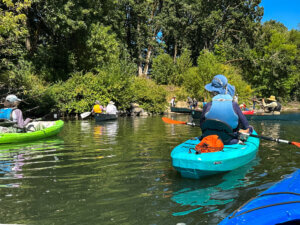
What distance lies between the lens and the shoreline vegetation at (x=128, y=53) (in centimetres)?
2091

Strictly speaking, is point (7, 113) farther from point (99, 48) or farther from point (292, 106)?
point (292, 106)

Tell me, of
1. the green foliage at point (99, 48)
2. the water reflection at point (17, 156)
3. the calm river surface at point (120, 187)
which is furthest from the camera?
the green foliage at point (99, 48)

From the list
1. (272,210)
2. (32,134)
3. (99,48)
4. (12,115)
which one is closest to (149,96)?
(99,48)

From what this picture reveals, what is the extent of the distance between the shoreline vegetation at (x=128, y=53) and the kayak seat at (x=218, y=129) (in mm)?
10164

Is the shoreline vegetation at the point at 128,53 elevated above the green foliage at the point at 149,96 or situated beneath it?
elevated above

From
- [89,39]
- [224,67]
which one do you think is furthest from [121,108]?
[224,67]

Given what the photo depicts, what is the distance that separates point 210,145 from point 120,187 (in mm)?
1760

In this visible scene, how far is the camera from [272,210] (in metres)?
2.46

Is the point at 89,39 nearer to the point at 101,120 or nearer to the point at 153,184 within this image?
the point at 101,120

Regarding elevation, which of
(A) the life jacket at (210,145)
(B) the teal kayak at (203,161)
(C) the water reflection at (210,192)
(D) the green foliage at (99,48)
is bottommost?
(C) the water reflection at (210,192)

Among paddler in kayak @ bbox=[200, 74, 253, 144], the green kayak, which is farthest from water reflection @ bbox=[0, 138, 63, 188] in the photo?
paddler in kayak @ bbox=[200, 74, 253, 144]

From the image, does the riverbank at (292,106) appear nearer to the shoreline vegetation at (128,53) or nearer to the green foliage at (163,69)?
the shoreline vegetation at (128,53)

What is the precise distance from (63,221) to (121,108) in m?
23.0

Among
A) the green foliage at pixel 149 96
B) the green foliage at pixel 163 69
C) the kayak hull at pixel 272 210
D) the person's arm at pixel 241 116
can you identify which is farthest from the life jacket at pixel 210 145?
the green foliage at pixel 163 69
